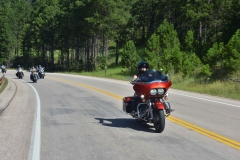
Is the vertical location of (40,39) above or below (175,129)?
above

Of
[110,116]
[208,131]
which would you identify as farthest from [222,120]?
[110,116]

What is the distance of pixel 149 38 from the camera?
49156mm

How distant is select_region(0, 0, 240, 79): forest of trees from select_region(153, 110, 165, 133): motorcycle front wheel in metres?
20.6

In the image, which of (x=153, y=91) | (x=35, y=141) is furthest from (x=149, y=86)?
(x=35, y=141)

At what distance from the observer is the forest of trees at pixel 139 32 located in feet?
119

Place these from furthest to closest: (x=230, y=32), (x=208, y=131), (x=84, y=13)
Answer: (x=84, y=13) → (x=230, y=32) → (x=208, y=131)

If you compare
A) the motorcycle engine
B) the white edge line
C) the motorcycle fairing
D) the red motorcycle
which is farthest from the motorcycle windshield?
the white edge line

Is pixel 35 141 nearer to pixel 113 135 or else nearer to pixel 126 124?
pixel 113 135

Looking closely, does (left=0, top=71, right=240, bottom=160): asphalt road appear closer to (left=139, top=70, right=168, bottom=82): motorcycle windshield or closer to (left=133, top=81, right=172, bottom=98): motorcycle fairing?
(left=133, top=81, right=172, bottom=98): motorcycle fairing

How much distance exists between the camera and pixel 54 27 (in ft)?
246

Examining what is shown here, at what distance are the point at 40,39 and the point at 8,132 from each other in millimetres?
72104

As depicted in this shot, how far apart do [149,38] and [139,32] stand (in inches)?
1672

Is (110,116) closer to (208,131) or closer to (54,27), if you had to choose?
(208,131)

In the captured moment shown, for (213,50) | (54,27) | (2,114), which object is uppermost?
(54,27)
